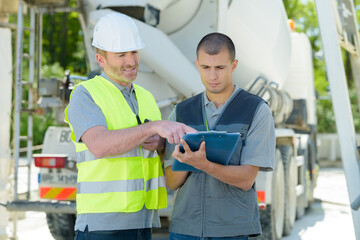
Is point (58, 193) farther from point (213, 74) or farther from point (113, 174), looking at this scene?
point (213, 74)

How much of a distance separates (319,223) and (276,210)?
1.79 meters

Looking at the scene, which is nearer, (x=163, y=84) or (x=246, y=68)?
(x=163, y=84)

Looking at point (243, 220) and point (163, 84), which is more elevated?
point (163, 84)

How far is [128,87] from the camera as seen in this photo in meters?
3.00

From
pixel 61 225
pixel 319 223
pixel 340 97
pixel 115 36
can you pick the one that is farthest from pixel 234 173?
pixel 319 223

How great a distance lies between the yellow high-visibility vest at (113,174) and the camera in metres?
2.77

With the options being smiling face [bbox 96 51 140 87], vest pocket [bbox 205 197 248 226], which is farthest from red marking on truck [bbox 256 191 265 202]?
smiling face [bbox 96 51 140 87]

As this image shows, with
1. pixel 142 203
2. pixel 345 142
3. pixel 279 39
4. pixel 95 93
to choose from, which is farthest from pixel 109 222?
pixel 279 39

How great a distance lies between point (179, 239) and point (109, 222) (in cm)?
34

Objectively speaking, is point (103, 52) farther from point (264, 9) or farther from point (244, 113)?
point (264, 9)

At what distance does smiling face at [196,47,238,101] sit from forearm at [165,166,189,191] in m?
0.40

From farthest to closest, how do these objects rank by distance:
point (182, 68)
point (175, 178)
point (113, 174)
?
1. point (182, 68)
2. point (175, 178)
3. point (113, 174)

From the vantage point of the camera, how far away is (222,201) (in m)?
2.80

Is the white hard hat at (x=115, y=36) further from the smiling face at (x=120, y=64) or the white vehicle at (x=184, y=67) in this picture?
the white vehicle at (x=184, y=67)
